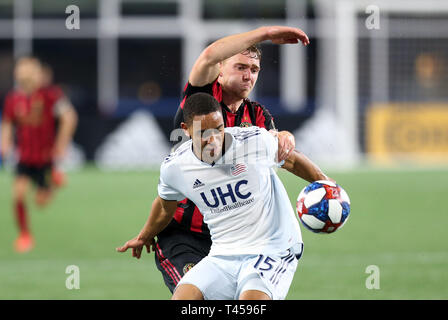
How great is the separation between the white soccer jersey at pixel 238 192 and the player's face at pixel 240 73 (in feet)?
1.22

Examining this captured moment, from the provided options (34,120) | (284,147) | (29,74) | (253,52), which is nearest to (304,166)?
(284,147)

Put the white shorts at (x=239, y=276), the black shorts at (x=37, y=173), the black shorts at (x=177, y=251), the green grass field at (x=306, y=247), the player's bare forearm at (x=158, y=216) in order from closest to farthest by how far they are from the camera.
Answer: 1. the white shorts at (x=239, y=276)
2. the player's bare forearm at (x=158, y=216)
3. the black shorts at (x=177, y=251)
4. the green grass field at (x=306, y=247)
5. the black shorts at (x=37, y=173)

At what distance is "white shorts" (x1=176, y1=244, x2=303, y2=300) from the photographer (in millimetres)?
4930

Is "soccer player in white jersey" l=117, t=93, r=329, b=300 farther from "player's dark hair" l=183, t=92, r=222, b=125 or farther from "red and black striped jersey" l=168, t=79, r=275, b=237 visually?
"red and black striped jersey" l=168, t=79, r=275, b=237

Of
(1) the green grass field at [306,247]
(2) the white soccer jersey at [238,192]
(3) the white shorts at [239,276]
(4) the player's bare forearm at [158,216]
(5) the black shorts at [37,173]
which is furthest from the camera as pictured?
(5) the black shorts at [37,173]

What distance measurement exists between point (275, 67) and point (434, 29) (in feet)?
16.0

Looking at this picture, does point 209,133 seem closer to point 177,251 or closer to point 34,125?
point 177,251

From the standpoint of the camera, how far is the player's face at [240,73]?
544 cm

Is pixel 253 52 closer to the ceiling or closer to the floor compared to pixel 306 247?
closer to the ceiling

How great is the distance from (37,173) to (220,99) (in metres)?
8.03

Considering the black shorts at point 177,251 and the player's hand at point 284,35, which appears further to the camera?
the black shorts at point 177,251

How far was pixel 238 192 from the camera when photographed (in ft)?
16.7

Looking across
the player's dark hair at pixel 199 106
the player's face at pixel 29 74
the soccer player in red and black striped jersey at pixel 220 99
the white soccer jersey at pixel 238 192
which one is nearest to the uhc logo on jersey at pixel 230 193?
the white soccer jersey at pixel 238 192

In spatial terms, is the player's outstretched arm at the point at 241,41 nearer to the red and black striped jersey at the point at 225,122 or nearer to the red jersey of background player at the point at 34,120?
the red and black striped jersey at the point at 225,122
